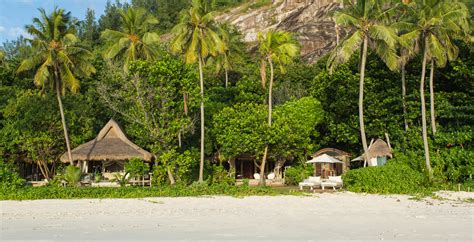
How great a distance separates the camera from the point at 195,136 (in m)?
30.0

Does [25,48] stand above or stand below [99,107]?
above

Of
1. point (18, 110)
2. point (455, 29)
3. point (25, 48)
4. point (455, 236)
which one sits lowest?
point (455, 236)

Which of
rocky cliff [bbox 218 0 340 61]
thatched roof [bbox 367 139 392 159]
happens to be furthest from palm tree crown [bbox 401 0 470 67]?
rocky cliff [bbox 218 0 340 61]

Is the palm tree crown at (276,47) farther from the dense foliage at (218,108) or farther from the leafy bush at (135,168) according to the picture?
the leafy bush at (135,168)

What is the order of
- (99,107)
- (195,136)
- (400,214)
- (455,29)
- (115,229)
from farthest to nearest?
(99,107), (195,136), (455,29), (400,214), (115,229)

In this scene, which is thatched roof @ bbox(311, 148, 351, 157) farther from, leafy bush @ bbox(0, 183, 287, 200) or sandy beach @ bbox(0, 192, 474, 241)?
sandy beach @ bbox(0, 192, 474, 241)

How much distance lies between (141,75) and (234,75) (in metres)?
17.4

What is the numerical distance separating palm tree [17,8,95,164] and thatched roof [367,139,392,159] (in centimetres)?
1690

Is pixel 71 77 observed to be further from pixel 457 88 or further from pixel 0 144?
pixel 457 88

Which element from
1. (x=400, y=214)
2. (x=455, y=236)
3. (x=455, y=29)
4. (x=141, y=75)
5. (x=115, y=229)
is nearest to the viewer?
(x=455, y=236)

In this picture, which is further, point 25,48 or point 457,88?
point 25,48

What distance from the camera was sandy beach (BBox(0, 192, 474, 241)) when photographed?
30.3 ft

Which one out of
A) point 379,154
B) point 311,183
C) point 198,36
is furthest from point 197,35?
point 379,154

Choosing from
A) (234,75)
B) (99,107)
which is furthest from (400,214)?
(234,75)
